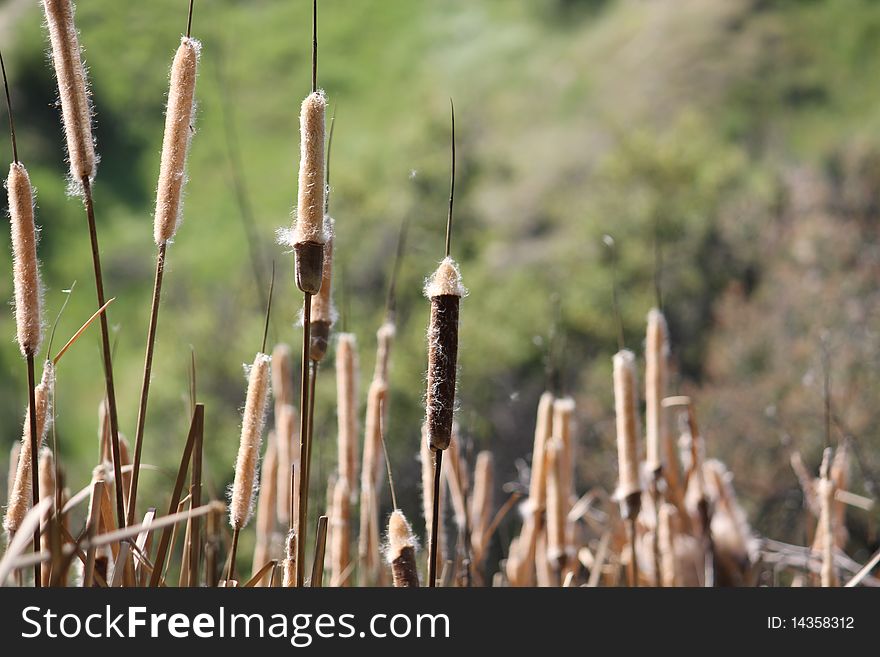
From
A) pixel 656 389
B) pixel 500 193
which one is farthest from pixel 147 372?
pixel 500 193

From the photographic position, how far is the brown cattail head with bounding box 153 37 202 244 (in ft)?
2.63

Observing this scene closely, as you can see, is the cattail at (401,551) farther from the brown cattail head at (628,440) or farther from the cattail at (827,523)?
the cattail at (827,523)

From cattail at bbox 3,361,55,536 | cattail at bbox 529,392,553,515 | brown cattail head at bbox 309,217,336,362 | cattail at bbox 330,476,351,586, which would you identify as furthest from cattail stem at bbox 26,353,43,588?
cattail at bbox 529,392,553,515

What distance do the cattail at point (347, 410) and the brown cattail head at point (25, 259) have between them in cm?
46

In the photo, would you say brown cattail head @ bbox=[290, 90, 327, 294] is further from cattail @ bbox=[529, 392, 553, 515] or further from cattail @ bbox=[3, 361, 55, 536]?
cattail @ bbox=[529, 392, 553, 515]

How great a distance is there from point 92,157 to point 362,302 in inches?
463

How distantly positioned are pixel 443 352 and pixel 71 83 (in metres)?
0.37

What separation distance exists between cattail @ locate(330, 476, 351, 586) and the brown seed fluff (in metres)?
0.56

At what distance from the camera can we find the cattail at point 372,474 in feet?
4.36

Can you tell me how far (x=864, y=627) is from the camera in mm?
974

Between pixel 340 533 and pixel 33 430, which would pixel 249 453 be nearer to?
pixel 33 430

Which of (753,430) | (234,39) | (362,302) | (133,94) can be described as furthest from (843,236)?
(234,39)

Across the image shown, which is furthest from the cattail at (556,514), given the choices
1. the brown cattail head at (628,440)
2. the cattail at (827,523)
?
the cattail at (827,523)

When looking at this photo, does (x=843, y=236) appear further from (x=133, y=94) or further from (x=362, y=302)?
(x=133, y=94)
